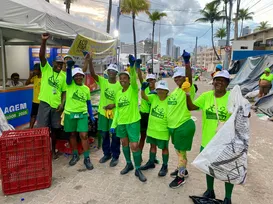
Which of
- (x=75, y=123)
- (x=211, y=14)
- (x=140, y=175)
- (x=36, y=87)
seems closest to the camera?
(x=140, y=175)

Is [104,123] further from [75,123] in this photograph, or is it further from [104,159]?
[104,159]

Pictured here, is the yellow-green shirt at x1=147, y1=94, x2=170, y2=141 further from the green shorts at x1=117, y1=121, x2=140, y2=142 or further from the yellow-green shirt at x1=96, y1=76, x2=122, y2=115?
the yellow-green shirt at x1=96, y1=76, x2=122, y2=115

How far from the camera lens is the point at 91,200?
2979 mm

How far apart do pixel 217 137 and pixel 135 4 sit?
2230 cm

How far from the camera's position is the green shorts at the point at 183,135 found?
3.16 m

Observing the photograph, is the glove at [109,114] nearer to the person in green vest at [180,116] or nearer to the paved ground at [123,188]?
the paved ground at [123,188]

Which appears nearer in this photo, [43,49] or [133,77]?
[133,77]

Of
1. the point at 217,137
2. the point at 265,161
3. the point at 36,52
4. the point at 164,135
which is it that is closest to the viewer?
the point at 217,137

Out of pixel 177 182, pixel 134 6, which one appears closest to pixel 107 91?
pixel 177 182

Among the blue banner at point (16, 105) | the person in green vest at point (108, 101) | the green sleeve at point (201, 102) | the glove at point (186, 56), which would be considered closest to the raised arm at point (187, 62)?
the glove at point (186, 56)

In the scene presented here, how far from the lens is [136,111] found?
11.7 ft

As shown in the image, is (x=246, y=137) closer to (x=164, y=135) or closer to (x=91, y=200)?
(x=164, y=135)

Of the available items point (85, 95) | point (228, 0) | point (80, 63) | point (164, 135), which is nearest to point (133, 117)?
point (164, 135)

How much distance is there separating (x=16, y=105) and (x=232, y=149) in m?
5.28
